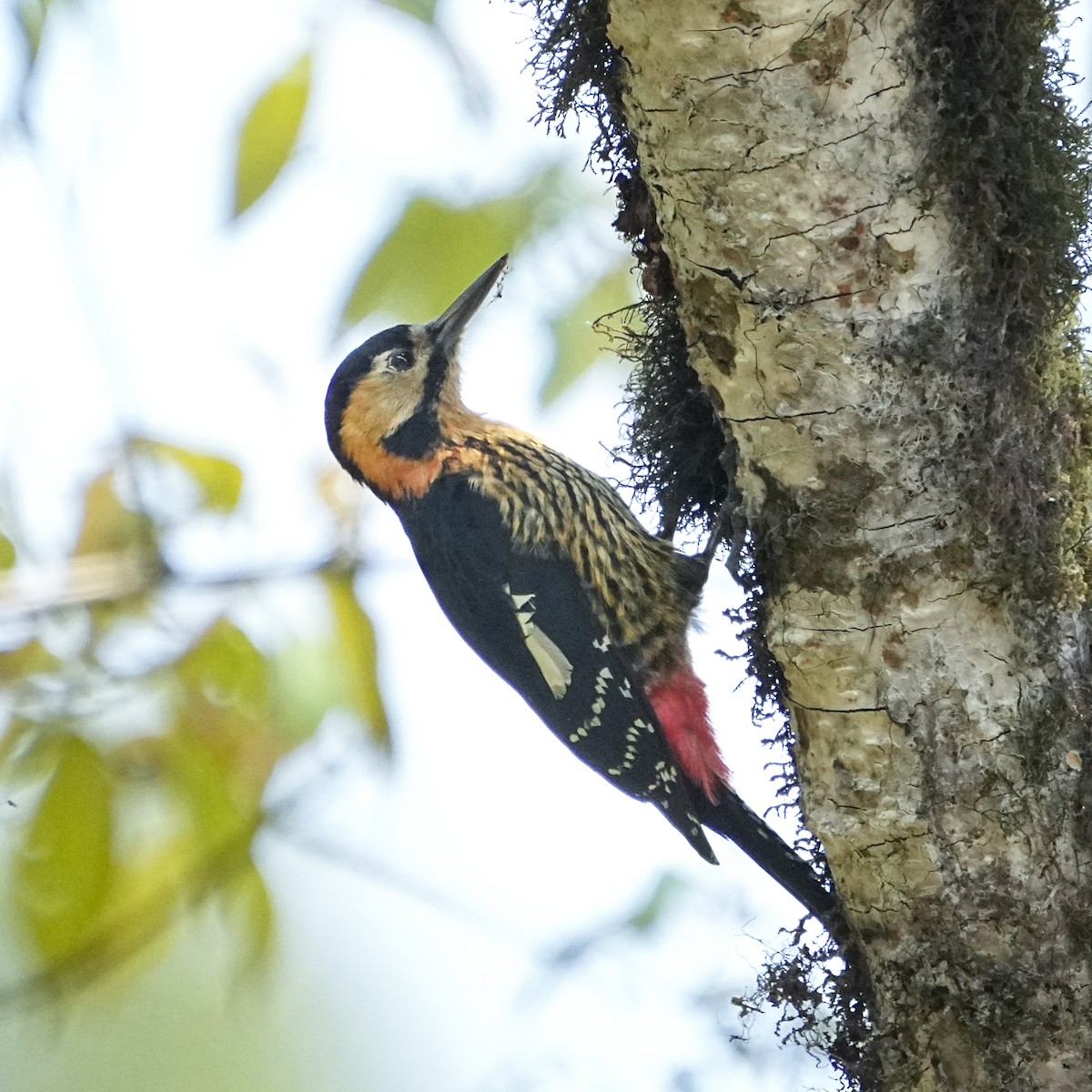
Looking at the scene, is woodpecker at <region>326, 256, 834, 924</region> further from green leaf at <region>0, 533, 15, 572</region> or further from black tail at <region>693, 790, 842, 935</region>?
green leaf at <region>0, 533, 15, 572</region>

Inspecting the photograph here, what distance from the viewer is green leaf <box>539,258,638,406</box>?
8.92 feet

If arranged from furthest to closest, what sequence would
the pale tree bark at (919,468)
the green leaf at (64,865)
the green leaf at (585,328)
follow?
the green leaf at (585,328), the pale tree bark at (919,468), the green leaf at (64,865)

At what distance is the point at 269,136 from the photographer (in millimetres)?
1880

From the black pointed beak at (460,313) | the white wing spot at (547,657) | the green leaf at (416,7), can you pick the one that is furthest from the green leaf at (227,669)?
the black pointed beak at (460,313)

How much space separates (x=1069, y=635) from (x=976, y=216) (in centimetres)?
63

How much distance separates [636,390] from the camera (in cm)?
281

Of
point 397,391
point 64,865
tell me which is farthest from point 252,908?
point 397,391

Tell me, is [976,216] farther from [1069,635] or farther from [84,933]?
[84,933]

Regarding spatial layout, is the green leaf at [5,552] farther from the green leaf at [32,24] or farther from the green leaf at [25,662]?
the green leaf at [32,24]

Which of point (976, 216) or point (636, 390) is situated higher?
point (636, 390)

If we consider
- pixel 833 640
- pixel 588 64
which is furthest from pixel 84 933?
pixel 588 64

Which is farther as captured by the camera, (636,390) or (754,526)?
(636,390)

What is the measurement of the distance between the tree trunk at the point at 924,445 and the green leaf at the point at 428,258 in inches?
14.5

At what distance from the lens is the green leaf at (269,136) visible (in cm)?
183
